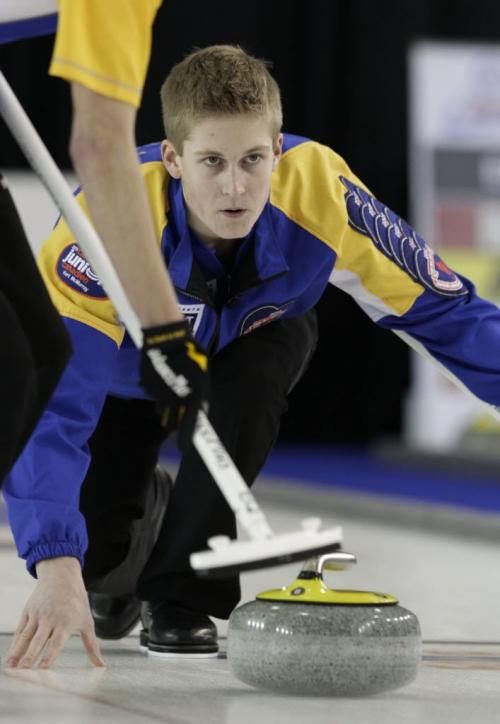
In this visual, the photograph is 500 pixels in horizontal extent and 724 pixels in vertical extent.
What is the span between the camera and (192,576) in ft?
8.27

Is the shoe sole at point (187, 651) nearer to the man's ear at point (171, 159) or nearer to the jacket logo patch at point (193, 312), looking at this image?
the jacket logo patch at point (193, 312)

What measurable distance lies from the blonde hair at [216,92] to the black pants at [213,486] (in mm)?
385

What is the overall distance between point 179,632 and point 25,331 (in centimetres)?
85

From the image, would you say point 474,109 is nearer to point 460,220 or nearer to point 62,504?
point 460,220

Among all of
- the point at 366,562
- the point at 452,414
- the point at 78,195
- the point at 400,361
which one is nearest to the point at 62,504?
the point at 78,195

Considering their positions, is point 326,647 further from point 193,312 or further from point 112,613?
point 112,613

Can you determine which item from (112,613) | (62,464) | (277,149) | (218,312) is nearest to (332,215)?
(277,149)

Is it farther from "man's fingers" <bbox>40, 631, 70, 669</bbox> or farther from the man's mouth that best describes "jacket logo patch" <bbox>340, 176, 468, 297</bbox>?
"man's fingers" <bbox>40, 631, 70, 669</bbox>

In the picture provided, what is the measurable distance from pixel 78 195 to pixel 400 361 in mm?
7515

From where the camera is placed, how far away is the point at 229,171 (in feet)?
7.73

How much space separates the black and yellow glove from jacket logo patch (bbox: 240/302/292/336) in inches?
31.6

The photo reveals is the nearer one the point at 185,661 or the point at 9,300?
the point at 9,300

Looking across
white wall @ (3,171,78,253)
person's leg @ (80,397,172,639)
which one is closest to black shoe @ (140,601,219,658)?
person's leg @ (80,397,172,639)

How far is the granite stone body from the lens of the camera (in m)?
2.01
